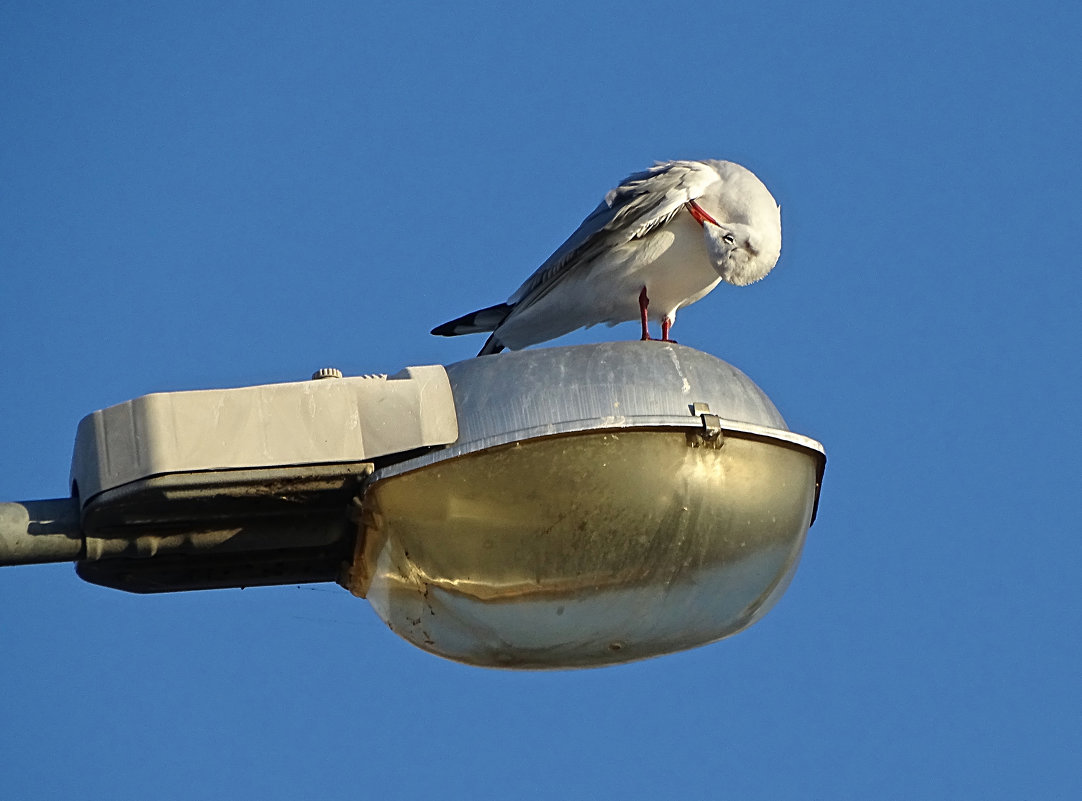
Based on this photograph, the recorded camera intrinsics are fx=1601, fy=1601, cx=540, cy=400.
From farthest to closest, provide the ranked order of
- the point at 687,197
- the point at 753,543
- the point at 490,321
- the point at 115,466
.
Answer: the point at 490,321 < the point at 687,197 < the point at 753,543 < the point at 115,466

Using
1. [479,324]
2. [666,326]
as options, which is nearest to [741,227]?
[666,326]

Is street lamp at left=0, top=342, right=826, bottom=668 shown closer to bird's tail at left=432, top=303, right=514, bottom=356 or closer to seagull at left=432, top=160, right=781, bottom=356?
seagull at left=432, top=160, right=781, bottom=356

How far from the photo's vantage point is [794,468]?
3.24 metres

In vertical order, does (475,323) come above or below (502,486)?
above

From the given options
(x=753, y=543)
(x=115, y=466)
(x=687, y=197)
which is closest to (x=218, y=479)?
(x=115, y=466)

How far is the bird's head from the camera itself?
20.0 feet

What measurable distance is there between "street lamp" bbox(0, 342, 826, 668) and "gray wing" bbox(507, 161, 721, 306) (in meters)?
3.14

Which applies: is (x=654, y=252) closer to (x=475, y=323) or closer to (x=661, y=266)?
(x=661, y=266)

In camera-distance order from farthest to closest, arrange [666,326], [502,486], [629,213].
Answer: [666,326] → [629,213] → [502,486]

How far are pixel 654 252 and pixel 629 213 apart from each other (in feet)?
0.60

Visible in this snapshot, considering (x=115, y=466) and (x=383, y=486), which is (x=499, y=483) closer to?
(x=383, y=486)

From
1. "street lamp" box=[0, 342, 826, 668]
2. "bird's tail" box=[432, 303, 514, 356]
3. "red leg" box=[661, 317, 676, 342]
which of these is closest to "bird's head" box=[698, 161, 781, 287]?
"red leg" box=[661, 317, 676, 342]

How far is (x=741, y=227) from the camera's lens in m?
6.14

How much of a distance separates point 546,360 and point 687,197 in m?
3.30
